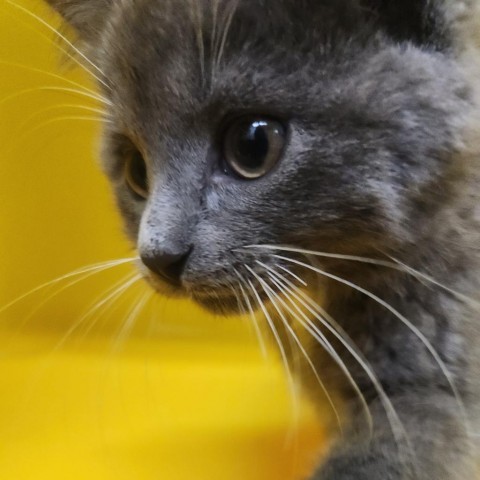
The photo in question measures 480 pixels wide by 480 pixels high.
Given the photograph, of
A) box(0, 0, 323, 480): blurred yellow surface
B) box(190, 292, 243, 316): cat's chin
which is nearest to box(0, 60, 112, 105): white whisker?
box(0, 0, 323, 480): blurred yellow surface

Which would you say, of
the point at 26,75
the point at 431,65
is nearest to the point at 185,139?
the point at 431,65

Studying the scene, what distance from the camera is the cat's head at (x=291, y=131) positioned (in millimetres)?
755

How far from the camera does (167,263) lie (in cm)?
79

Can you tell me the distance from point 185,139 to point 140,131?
7 cm

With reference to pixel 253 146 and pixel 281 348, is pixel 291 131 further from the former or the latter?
pixel 281 348

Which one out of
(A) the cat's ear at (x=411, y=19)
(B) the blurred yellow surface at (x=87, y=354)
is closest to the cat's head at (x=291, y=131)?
(A) the cat's ear at (x=411, y=19)

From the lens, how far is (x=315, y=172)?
758 millimetres

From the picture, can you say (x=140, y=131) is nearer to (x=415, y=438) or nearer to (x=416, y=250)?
(x=416, y=250)

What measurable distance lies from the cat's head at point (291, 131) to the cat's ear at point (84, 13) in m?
0.15

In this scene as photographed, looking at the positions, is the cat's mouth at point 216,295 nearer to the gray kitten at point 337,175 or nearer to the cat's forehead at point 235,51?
the gray kitten at point 337,175

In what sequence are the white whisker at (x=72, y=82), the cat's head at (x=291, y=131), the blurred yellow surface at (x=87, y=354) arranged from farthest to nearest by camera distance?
the blurred yellow surface at (x=87, y=354) < the white whisker at (x=72, y=82) < the cat's head at (x=291, y=131)

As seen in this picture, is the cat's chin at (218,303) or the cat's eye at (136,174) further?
the cat's eye at (136,174)

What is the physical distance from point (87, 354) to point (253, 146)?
30.0 inches

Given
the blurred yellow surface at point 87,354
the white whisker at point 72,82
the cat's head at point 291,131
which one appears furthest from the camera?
the blurred yellow surface at point 87,354
